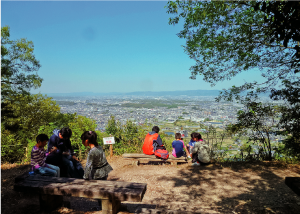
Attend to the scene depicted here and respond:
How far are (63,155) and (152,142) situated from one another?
9.62ft

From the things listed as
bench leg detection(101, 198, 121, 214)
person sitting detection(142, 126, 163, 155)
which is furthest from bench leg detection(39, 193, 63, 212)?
person sitting detection(142, 126, 163, 155)

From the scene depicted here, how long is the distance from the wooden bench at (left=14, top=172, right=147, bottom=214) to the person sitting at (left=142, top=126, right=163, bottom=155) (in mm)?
3195

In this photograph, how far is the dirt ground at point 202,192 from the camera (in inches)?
135

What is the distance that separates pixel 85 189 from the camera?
9.49 feet

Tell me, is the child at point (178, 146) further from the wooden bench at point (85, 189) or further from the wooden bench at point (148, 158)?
the wooden bench at point (85, 189)

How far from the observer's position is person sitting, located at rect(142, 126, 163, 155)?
20.5ft

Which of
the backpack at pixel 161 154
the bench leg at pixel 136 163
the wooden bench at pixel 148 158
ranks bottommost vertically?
the bench leg at pixel 136 163

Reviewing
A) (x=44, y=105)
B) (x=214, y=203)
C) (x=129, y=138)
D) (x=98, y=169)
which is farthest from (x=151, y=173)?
(x=44, y=105)

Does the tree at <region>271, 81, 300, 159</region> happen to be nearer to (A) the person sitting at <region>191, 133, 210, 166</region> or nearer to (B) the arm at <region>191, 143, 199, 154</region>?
(A) the person sitting at <region>191, 133, 210, 166</region>

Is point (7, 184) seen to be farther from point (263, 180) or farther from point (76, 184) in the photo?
point (263, 180)

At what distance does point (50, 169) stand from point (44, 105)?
16.3 m

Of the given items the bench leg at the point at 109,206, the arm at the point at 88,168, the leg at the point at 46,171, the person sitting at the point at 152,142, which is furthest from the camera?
the person sitting at the point at 152,142

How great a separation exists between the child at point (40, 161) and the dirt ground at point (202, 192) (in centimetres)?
60

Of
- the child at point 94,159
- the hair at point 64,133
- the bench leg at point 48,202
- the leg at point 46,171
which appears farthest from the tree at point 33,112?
the child at point 94,159
